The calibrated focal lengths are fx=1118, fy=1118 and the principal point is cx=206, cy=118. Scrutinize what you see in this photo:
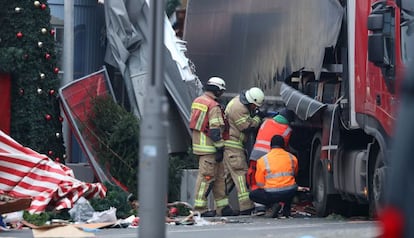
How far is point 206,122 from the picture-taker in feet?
48.5

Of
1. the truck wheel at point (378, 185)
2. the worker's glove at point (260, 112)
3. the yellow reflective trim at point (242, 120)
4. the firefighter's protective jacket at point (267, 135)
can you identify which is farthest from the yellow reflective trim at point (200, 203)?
the truck wheel at point (378, 185)

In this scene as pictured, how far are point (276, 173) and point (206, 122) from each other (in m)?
1.31

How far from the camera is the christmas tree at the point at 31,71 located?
1689 centimetres

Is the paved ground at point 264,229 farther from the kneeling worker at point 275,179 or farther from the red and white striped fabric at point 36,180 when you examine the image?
the red and white striped fabric at point 36,180

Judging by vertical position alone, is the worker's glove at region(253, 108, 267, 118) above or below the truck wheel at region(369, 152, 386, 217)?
above

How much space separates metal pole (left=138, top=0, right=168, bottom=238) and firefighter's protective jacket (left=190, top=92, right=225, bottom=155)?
673cm

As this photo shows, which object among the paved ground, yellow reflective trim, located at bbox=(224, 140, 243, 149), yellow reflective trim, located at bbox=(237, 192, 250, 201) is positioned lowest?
the paved ground

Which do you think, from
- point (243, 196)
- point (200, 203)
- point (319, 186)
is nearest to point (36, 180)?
point (200, 203)

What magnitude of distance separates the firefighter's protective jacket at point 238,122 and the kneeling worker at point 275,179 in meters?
0.76

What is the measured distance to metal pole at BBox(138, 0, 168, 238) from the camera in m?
7.64

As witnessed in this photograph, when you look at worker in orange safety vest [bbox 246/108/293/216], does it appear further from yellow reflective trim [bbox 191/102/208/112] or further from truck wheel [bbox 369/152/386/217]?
truck wheel [bbox 369/152/386/217]

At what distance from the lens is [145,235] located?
7633mm

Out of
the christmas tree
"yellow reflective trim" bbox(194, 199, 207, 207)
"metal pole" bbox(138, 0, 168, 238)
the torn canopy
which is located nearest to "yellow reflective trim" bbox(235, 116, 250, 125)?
"yellow reflective trim" bbox(194, 199, 207, 207)

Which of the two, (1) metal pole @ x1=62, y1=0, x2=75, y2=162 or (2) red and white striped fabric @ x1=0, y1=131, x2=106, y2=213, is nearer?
(2) red and white striped fabric @ x1=0, y1=131, x2=106, y2=213
